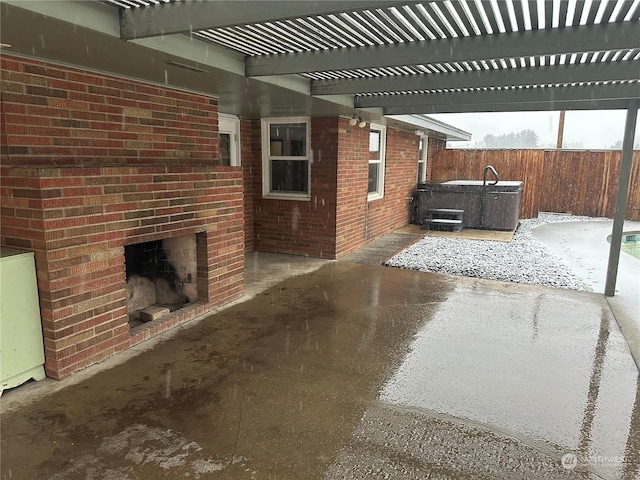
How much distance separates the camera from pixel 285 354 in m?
3.87

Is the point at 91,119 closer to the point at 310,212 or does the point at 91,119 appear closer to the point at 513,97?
the point at 310,212

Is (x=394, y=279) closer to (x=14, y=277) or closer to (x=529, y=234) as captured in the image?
(x=14, y=277)

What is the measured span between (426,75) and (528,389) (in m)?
3.55

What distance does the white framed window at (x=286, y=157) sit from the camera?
24.9 ft

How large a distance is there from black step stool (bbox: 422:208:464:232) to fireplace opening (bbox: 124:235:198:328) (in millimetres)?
7366

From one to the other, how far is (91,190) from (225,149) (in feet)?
13.2

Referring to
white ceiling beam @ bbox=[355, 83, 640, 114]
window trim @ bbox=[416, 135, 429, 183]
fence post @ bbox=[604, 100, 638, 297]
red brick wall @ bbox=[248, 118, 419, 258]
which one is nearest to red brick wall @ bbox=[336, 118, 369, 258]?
red brick wall @ bbox=[248, 118, 419, 258]

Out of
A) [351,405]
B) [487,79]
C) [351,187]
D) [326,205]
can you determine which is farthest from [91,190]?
[351,187]

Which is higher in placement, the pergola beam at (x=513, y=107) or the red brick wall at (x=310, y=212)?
the pergola beam at (x=513, y=107)

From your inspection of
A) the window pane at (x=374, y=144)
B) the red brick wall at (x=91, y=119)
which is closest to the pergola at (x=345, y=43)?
the red brick wall at (x=91, y=119)

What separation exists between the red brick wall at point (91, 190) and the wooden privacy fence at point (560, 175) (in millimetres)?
11900

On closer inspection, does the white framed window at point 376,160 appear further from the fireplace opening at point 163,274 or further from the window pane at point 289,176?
the fireplace opening at point 163,274

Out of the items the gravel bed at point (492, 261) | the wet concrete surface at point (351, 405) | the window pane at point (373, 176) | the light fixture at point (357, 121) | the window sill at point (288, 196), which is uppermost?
the light fixture at point (357, 121)

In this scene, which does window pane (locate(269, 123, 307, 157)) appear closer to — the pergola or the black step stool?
the pergola
